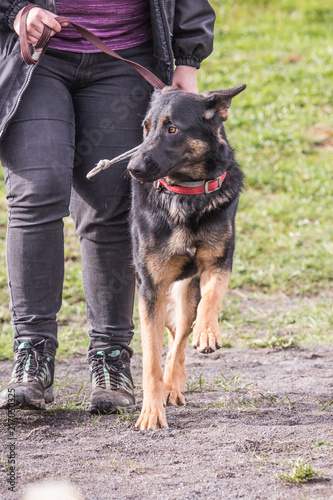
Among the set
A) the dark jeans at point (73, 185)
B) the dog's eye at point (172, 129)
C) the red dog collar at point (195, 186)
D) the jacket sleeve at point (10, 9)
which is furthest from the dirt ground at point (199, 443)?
the jacket sleeve at point (10, 9)

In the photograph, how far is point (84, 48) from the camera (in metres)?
3.29

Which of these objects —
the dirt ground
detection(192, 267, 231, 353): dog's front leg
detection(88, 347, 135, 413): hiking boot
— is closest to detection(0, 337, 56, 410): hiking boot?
the dirt ground

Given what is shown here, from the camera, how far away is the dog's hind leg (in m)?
3.62

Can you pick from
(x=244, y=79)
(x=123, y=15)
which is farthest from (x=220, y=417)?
(x=244, y=79)

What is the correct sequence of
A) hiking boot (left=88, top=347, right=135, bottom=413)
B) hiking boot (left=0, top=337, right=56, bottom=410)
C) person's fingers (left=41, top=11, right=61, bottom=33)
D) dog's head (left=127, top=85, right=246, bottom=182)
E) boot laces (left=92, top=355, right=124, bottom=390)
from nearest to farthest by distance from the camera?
person's fingers (left=41, top=11, right=61, bottom=33), hiking boot (left=0, top=337, right=56, bottom=410), dog's head (left=127, top=85, right=246, bottom=182), hiking boot (left=88, top=347, right=135, bottom=413), boot laces (left=92, top=355, right=124, bottom=390)

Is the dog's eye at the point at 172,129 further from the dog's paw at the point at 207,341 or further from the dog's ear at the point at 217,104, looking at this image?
the dog's paw at the point at 207,341

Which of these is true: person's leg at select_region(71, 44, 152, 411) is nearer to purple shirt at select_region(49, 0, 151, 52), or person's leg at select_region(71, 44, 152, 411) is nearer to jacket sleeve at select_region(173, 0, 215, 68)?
purple shirt at select_region(49, 0, 151, 52)

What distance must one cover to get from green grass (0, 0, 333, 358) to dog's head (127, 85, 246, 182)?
74.6 inches

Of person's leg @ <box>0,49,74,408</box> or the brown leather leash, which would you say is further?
person's leg @ <box>0,49,74,408</box>

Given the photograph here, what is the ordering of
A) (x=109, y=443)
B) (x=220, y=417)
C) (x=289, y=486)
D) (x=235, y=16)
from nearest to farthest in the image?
(x=289, y=486), (x=109, y=443), (x=220, y=417), (x=235, y=16)

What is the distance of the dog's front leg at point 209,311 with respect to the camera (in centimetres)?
306

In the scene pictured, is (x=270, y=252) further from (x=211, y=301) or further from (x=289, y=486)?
(x=289, y=486)

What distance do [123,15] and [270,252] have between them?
13.1ft

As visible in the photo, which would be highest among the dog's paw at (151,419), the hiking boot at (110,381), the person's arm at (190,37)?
the person's arm at (190,37)
